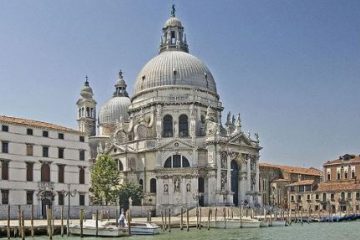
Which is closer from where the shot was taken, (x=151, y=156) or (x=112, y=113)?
(x=151, y=156)

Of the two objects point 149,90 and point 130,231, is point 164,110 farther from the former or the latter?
point 130,231

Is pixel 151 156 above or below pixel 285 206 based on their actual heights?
above

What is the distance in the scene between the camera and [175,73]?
67.4m

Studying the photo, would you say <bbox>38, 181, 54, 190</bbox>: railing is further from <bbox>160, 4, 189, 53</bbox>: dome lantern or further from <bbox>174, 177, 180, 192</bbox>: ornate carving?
<bbox>160, 4, 189, 53</bbox>: dome lantern

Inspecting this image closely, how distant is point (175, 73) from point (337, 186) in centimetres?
2346

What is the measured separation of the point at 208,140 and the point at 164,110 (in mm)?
6772

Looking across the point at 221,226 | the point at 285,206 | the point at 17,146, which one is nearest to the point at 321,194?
the point at 285,206

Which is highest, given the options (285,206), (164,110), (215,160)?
(164,110)

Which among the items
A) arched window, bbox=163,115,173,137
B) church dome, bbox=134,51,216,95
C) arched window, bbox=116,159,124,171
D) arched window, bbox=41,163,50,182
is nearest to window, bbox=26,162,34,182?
arched window, bbox=41,163,50,182

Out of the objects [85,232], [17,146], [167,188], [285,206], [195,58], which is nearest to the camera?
[85,232]

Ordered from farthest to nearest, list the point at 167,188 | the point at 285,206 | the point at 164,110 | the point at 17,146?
the point at 285,206, the point at 164,110, the point at 167,188, the point at 17,146

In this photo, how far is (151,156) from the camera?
206 feet

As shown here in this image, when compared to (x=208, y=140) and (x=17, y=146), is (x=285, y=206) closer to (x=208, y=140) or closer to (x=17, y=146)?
(x=208, y=140)

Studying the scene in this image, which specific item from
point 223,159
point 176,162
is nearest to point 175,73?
point 176,162
